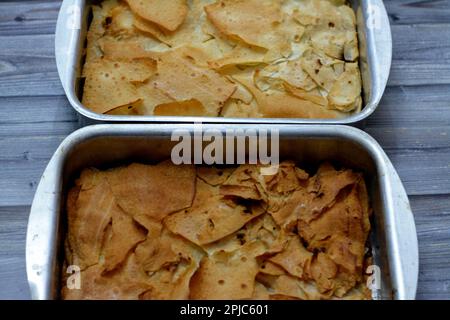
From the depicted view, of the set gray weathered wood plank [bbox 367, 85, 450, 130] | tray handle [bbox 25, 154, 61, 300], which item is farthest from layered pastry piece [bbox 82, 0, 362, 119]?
tray handle [bbox 25, 154, 61, 300]

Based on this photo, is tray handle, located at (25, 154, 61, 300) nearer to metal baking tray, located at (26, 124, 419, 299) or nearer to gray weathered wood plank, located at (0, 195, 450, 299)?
metal baking tray, located at (26, 124, 419, 299)

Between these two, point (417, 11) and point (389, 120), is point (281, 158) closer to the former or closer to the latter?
point (389, 120)

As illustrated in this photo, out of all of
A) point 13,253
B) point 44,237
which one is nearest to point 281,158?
point 44,237

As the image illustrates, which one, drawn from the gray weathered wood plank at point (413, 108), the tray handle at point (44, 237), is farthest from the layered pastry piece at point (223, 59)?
the tray handle at point (44, 237)

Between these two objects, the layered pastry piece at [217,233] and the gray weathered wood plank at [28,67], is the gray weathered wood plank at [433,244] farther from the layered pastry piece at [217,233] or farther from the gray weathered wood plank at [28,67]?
the gray weathered wood plank at [28,67]
